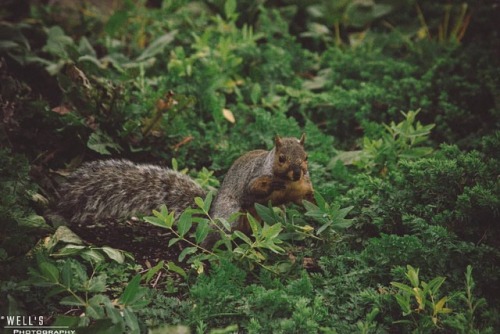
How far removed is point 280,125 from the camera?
4.56 m

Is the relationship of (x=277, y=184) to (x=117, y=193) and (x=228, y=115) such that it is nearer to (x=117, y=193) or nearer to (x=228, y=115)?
(x=117, y=193)

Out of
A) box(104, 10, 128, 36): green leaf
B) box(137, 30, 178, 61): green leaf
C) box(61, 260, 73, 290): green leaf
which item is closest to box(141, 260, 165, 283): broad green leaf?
box(61, 260, 73, 290): green leaf

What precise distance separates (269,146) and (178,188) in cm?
113

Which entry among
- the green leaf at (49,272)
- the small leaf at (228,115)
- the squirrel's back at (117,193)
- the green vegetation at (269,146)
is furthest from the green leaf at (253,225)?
the small leaf at (228,115)

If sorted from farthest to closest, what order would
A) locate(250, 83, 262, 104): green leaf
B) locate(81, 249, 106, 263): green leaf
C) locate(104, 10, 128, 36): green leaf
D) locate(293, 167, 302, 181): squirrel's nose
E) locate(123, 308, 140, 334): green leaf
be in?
locate(104, 10, 128, 36): green leaf < locate(250, 83, 262, 104): green leaf < locate(293, 167, 302, 181): squirrel's nose < locate(81, 249, 106, 263): green leaf < locate(123, 308, 140, 334): green leaf

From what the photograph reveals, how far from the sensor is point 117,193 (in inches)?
141

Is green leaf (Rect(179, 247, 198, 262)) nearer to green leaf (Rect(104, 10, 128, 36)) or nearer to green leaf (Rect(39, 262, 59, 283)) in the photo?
green leaf (Rect(39, 262, 59, 283))

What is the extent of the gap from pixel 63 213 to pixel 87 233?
0.68ft

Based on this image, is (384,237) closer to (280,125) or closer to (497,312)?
(497,312)

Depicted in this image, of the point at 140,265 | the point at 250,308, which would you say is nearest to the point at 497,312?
the point at 250,308

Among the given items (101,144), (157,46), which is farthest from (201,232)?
(157,46)

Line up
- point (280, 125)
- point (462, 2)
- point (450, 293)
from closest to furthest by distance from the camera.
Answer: point (450, 293)
point (280, 125)
point (462, 2)

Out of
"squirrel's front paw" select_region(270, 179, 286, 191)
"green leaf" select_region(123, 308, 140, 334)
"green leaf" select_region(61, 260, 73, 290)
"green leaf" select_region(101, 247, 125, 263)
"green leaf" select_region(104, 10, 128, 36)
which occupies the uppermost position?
"green leaf" select_region(104, 10, 128, 36)

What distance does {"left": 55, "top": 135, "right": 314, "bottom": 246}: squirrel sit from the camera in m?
3.39
